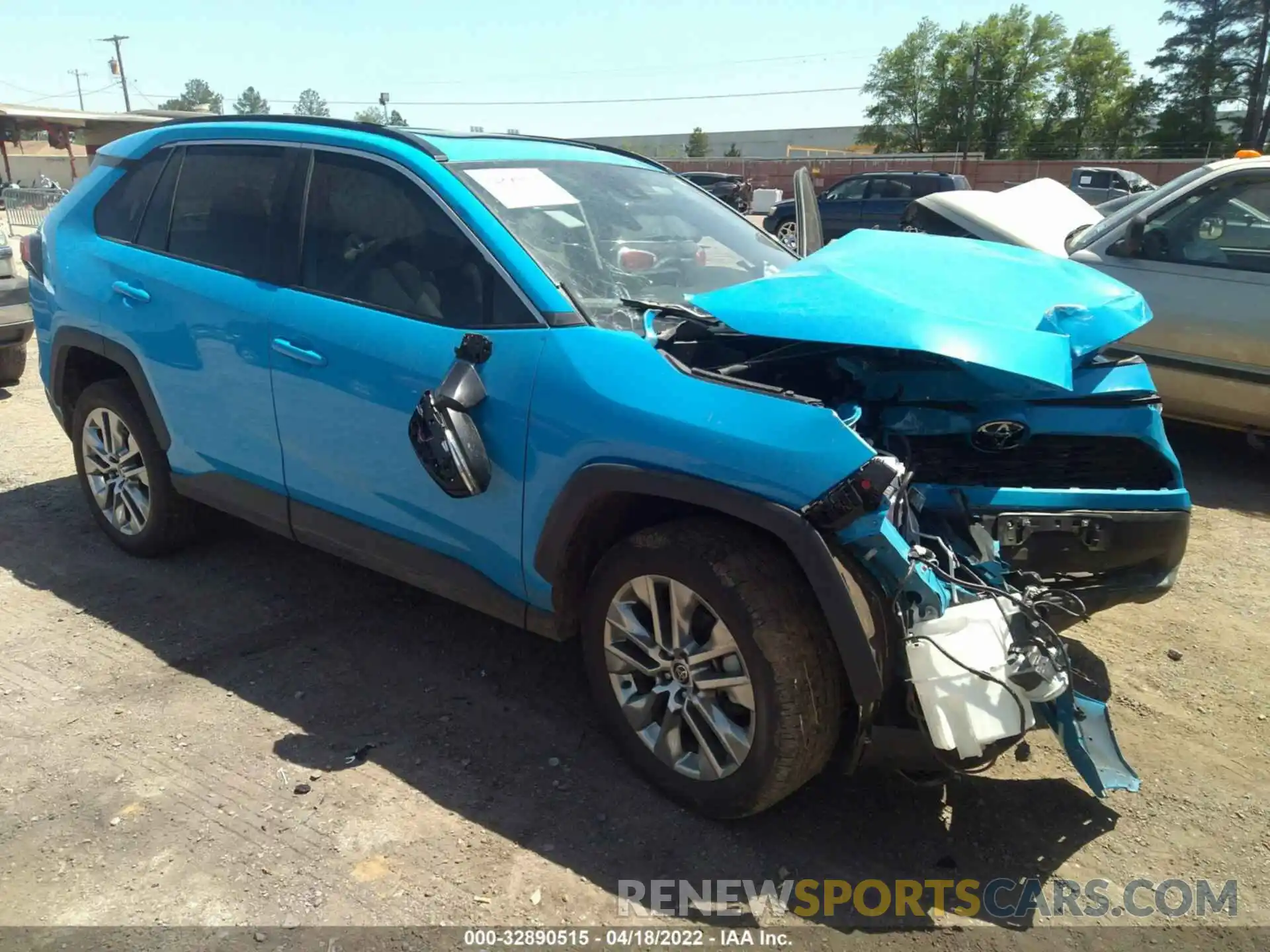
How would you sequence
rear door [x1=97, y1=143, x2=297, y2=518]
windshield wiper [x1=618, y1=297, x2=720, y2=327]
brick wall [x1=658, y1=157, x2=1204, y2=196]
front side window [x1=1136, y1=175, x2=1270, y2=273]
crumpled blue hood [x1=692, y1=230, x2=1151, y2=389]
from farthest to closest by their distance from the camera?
brick wall [x1=658, y1=157, x2=1204, y2=196], front side window [x1=1136, y1=175, x2=1270, y2=273], rear door [x1=97, y1=143, x2=297, y2=518], windshield wiper [x1=618, y1=297, x2=720, y2=327], crumpled blue hood [x1=692, y1=230, x2=1151, y2=389]

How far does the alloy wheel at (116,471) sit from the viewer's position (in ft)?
14.4

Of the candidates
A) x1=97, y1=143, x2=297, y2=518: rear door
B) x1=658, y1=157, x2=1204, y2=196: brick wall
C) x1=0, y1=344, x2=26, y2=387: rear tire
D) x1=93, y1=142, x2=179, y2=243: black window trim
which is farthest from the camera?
x1=658, y1=157, x2=1204, y2=196: brick wall

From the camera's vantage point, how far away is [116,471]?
4480 mm

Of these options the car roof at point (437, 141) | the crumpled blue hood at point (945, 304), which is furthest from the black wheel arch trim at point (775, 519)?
the car roof at point (437, 141)

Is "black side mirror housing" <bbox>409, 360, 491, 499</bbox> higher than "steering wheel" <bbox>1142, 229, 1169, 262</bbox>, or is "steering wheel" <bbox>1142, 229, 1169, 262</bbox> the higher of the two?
"steering wheel" <bbox>1142, 229, 1169, 262</bbox>

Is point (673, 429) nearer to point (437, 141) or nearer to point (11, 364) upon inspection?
point (437, 141)

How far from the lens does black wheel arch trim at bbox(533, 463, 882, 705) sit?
7.97ft

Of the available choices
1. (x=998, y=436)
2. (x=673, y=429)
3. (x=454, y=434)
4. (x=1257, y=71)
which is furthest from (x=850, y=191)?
(x=1257, y=71)

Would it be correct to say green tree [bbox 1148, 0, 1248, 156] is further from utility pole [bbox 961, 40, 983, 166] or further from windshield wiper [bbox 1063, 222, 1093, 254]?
windshield wiper [bbox 1063, 222, 1093, 254]

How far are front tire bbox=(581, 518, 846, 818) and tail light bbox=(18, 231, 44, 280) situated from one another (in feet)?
11.2

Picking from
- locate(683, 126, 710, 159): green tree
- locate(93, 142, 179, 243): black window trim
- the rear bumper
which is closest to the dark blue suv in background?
locate(93, 142, 179, 243): black window trim

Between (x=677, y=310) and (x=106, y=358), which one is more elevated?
(x=677, y=310)

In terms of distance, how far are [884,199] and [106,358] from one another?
18.7 meters

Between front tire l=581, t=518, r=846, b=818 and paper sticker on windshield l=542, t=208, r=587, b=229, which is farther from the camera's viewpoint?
paper sticker on windshield l=542, t=208, r=587, b=229
